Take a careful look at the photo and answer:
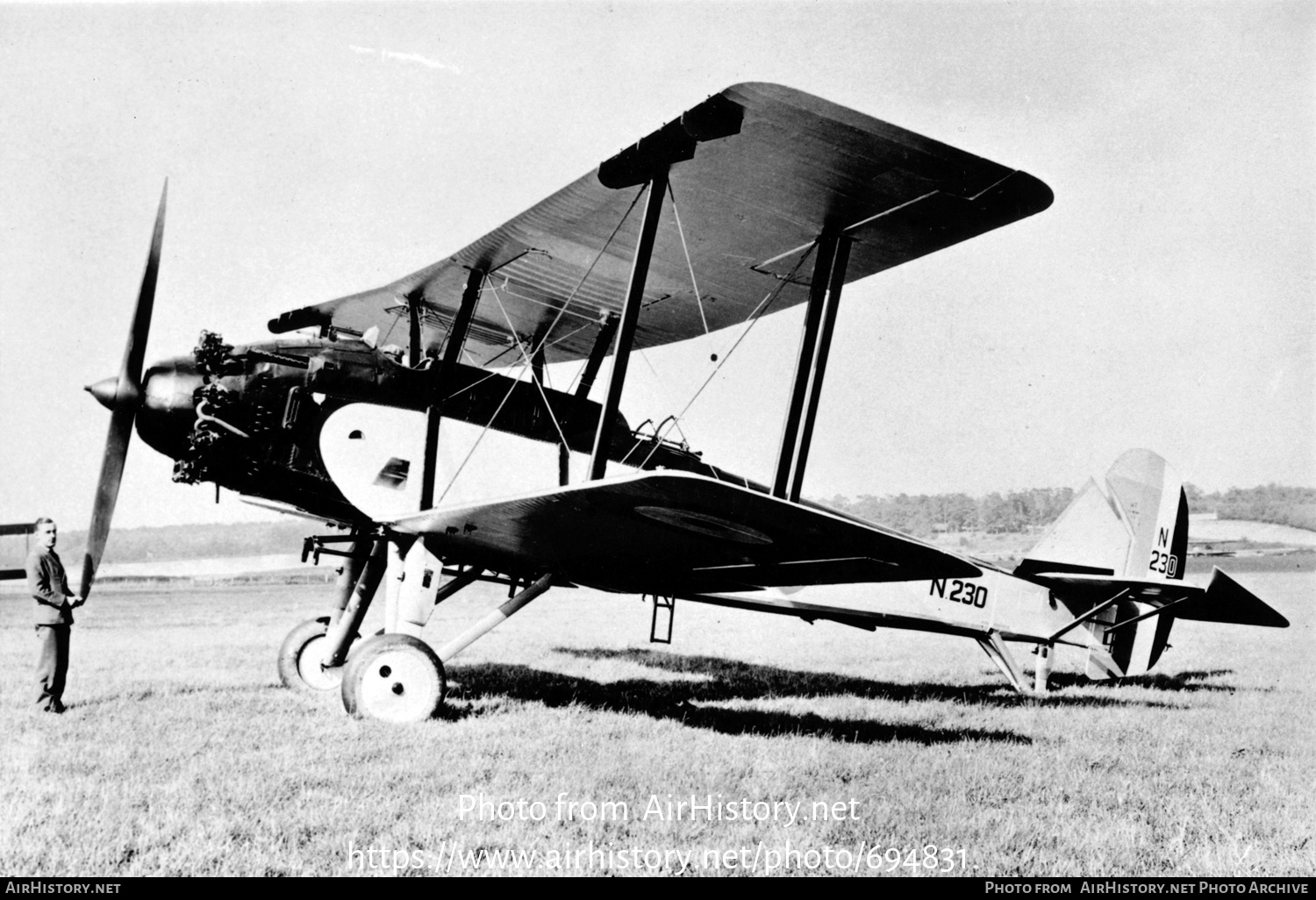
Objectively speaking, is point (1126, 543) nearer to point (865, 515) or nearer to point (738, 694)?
point (738, 694)

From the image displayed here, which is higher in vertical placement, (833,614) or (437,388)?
(437,388)

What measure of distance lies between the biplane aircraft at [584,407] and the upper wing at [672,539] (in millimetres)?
25

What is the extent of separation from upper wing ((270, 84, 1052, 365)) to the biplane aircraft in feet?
0.06

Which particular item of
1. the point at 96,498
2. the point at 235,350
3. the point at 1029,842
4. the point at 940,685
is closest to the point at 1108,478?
the point at 940,685

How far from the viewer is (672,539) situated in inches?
191

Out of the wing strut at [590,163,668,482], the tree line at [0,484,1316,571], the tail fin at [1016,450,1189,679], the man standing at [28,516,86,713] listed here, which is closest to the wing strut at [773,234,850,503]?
the wing strut at [590,163,668,482]

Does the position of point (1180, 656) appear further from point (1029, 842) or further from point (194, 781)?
point (194, 781)

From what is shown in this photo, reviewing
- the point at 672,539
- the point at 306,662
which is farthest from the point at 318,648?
the point at 672,539

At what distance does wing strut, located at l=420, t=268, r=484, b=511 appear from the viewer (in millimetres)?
5223

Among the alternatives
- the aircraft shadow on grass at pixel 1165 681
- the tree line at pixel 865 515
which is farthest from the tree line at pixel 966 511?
the aircraft shadow on grass at pixel 1165 681

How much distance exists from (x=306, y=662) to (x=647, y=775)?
362 centimetres

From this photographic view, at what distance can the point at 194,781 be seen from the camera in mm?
3488

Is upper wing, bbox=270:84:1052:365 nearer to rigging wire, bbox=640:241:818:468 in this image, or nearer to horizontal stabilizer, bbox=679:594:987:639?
rigging wire, bbox=640:241:818:468

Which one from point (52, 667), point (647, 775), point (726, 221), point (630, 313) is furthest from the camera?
point (726, 221)
